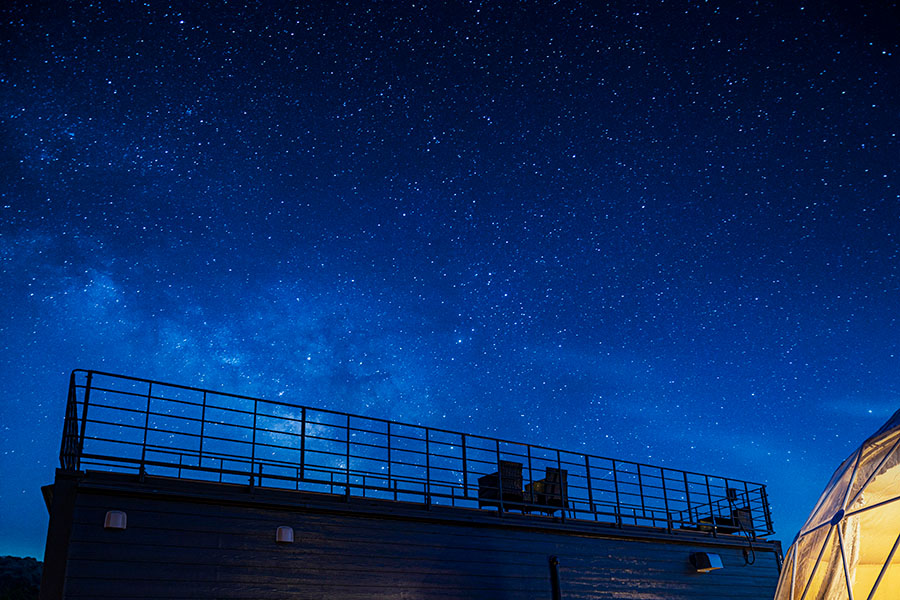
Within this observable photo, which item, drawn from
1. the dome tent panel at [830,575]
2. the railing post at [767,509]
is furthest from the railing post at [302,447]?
the railing post at [767,509]

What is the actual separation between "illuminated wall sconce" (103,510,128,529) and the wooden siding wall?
0.08 m

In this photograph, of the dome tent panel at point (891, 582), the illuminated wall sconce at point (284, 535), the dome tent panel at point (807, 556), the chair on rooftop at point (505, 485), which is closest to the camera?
the dome tent panel at point (891, 582)

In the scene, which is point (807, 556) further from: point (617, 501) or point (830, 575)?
point (617, 501)

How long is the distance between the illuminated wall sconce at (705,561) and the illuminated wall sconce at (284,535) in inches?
325

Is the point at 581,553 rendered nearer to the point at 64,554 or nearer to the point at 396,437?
the point at 396,437

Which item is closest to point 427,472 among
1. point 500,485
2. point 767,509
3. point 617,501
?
point 500,485

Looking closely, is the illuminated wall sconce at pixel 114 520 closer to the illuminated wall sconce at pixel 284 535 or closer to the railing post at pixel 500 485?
the illuminated wall sconce at pixel 284 535

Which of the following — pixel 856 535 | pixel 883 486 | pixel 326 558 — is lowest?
pixel 856 535

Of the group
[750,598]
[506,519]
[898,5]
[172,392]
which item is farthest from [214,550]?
[898,5]

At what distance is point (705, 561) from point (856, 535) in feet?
21.4

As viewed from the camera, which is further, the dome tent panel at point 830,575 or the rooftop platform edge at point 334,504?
the rooftop platform edge at point 334,504

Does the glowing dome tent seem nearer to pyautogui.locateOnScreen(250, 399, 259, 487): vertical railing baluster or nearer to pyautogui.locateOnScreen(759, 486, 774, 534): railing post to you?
pyautogui.locateOnScreen(250, 399, 259, 487): vertical railing baluster

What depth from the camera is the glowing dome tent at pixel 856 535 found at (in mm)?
7161

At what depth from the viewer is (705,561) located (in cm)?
1366
